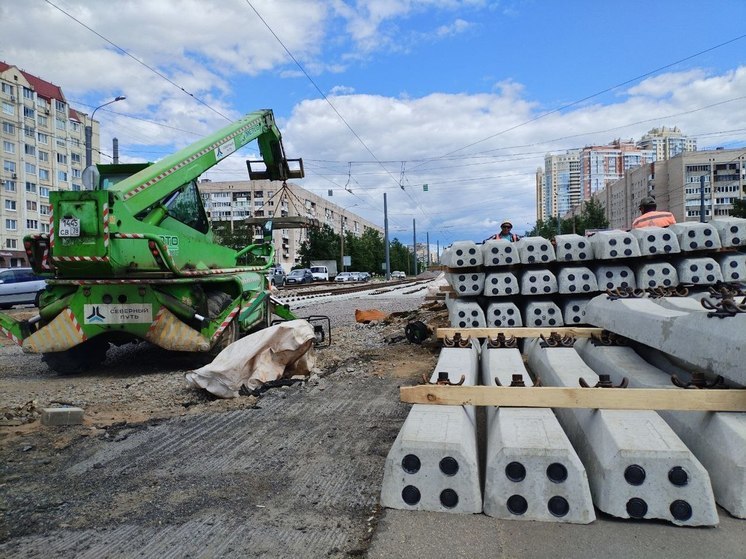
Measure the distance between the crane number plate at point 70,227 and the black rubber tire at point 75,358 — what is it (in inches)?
69.7

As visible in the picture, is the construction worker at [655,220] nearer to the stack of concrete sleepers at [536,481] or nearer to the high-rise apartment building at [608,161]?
the stack of concrete sleepers at [536,481]

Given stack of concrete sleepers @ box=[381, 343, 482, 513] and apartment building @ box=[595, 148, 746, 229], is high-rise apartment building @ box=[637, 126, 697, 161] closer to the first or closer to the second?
apartment building @ box=[595, 148, 746, 229]

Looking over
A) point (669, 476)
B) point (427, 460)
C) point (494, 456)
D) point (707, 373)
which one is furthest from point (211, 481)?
point (707, 373)

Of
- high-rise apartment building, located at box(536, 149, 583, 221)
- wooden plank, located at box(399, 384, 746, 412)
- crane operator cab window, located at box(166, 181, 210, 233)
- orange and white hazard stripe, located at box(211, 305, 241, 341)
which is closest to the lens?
wooden plank, located at box(399, 384, 746, 412)

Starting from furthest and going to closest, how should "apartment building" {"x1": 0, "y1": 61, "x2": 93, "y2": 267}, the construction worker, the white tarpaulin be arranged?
"apartment building" {"x1": 0, "y1": 61, "x2": 93, "y2": 267} → the construction worker → the white tarpaulin

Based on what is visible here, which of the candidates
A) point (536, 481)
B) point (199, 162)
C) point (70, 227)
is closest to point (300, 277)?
point (199, 162)

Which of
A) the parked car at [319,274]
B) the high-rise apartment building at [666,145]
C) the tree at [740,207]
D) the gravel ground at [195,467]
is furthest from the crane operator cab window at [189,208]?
the high-rise apartment building at [666,145]

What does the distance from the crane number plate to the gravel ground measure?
6.09 ft

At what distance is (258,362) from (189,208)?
343 cm

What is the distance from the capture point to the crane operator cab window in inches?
322

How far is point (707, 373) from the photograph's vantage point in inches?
143

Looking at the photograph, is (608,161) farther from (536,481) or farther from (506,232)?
(536,481)

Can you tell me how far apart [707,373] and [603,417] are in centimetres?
98

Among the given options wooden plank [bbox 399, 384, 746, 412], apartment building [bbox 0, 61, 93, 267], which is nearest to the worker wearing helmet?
wooden plank [bbox 399, 384, 746, 412]
